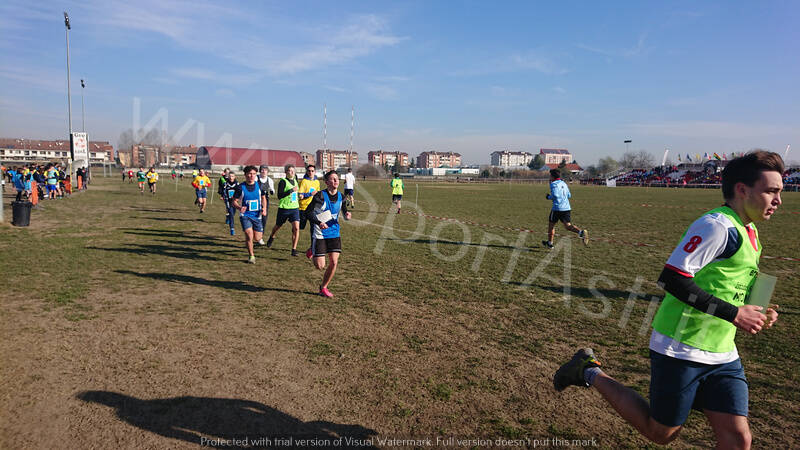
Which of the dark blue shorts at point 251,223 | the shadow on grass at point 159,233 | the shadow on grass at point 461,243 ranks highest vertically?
the dark blue shorts at point 251,223

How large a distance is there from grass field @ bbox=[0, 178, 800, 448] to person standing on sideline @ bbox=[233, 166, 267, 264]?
2.87 feet

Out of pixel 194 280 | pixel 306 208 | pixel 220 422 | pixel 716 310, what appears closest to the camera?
pixel 716 310

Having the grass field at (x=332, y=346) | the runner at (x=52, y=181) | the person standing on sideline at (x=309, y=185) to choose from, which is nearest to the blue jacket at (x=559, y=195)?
the grass field at (x=332, y=346)

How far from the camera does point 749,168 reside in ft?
8.61

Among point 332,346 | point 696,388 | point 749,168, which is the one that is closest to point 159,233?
point 332,346

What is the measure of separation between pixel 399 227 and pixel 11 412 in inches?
518

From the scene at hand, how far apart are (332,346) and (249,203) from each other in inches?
213

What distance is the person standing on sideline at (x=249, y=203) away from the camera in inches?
380

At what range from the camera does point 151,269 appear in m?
9.34

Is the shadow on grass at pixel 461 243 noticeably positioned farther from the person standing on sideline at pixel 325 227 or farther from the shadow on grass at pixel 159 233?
the person standing on sideline at pixel 325 227

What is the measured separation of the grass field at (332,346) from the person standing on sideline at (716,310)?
1.23 meters

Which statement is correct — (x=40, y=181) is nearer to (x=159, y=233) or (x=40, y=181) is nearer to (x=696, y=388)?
(x=159, y=233)

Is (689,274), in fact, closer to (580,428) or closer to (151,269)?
(580,428)

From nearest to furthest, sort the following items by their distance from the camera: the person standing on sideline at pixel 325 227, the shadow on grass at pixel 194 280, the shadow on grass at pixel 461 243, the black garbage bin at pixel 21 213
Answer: the person standing on sideline at pixel 325 227, the shadow on grass at pixel 194 280, the shadow on grass at pixel 461 243, the black garbage bin at pixel 21 213
